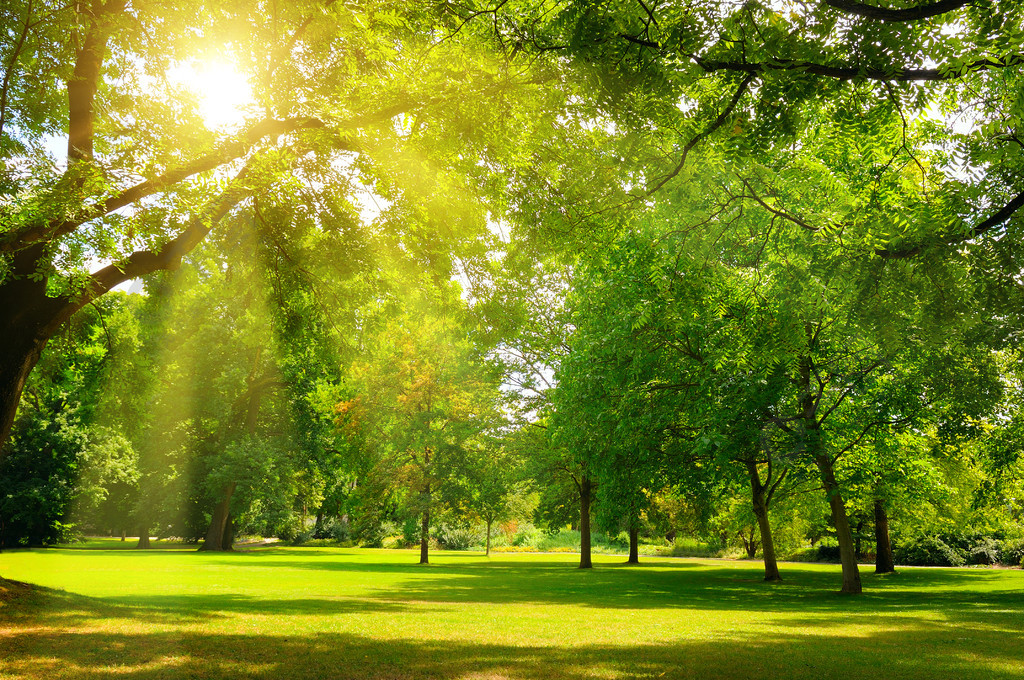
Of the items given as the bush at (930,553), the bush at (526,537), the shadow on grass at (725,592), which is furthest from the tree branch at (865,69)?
the bush at (526,537)

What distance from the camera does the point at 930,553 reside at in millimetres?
36469

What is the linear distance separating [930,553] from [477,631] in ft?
124

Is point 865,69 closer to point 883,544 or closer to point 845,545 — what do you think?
point 845,545

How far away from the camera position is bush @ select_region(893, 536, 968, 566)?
35375 mm

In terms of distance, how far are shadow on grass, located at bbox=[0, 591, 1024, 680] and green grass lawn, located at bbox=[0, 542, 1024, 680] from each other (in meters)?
0.03

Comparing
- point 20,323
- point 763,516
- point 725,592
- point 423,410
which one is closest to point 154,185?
point 20,323

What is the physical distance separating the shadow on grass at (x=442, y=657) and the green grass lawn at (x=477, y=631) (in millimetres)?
29

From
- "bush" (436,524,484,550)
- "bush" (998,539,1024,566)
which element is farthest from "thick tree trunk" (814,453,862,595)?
"bush" (436,524,484,550)

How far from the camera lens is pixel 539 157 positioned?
974 centimetres

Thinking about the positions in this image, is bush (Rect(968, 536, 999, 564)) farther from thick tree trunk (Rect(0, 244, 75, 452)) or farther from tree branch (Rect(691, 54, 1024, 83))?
thick tree trunk (Rect(0, 244, 75, 452))

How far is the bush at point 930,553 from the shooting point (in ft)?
116

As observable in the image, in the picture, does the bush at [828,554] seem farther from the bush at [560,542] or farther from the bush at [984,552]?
the bush at [560,542]

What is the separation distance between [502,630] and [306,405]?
27.2 m

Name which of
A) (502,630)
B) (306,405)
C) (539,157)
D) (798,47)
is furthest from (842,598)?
(306,405)
